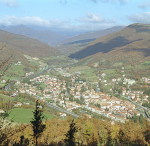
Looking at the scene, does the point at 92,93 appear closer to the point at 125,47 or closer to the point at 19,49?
the point at 125,47

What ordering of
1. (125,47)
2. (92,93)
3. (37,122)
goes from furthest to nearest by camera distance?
(125,47), (92,93), (37,122)

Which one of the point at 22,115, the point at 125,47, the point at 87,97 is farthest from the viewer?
the point at 125,47

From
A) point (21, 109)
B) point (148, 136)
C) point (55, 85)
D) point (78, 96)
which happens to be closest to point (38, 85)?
point (55, 85)

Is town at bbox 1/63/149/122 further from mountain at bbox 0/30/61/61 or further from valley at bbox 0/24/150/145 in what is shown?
mountain at bbox 0/30/61/61

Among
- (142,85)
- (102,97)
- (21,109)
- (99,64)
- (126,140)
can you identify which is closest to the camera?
(126,140)

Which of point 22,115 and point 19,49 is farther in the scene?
point 19,49

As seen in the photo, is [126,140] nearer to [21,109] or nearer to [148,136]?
[148,136]

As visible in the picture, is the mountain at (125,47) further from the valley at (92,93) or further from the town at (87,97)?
the town at (87,97)

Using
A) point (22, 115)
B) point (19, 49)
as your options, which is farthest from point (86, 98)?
point (19, 49)

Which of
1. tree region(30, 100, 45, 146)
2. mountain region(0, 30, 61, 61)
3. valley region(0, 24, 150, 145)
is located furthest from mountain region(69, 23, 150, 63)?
tree region(30, 100, 45, 146)
